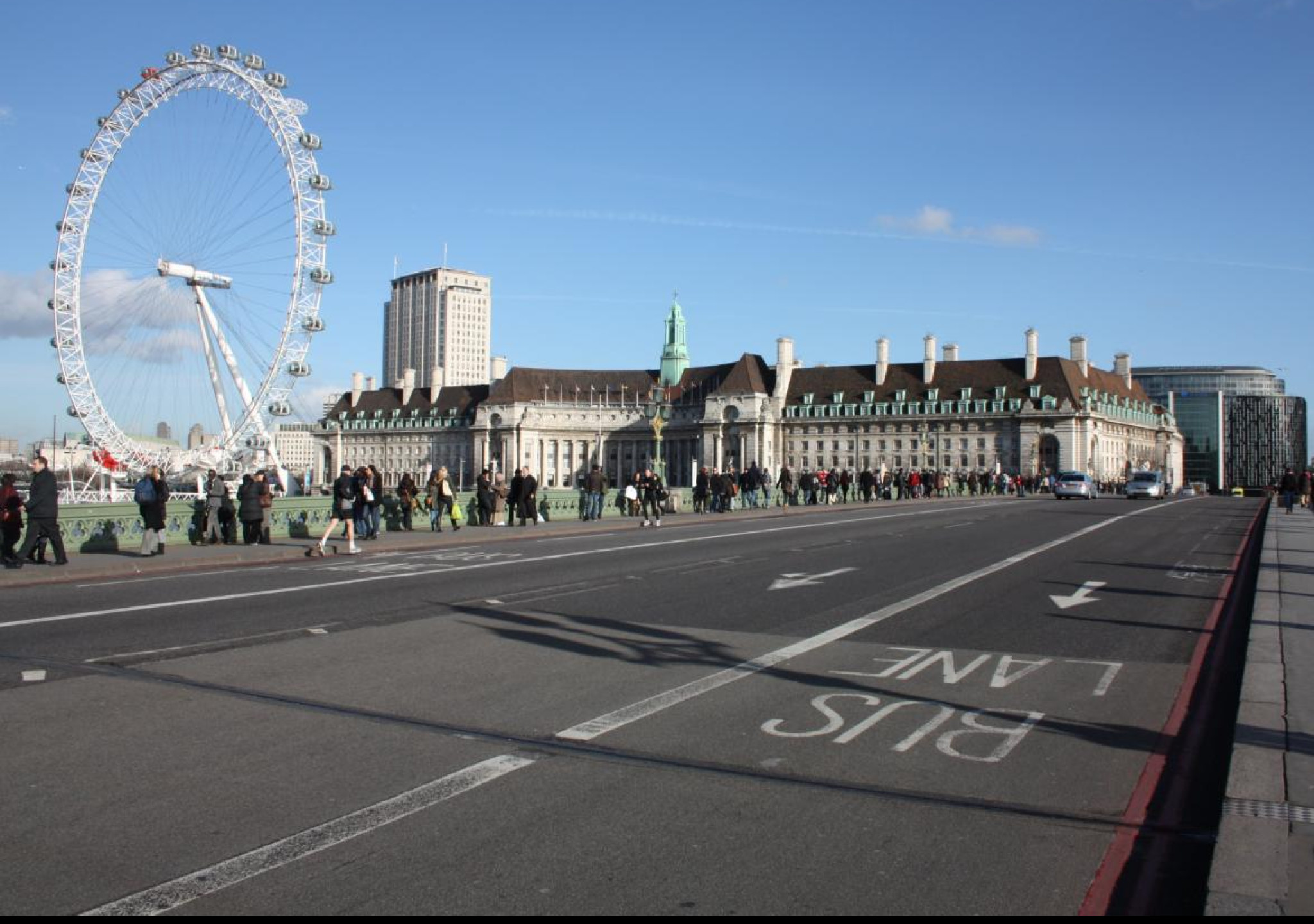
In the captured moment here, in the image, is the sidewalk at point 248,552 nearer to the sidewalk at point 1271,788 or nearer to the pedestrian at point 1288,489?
the sidewalk at point 1271,788

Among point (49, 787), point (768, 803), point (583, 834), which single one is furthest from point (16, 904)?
point (768, 803)

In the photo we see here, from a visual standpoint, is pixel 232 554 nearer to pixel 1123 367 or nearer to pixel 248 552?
pixel 248 552

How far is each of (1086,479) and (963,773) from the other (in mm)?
67846

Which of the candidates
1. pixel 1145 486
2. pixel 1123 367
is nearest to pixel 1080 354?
pixel 1123 367

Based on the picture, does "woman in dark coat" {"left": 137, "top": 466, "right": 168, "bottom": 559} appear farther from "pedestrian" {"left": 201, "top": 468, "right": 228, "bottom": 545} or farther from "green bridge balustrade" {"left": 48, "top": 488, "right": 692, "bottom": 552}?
"pedestrian" {"left": 201, "top": 468, "right": 228, "bottom": 545}

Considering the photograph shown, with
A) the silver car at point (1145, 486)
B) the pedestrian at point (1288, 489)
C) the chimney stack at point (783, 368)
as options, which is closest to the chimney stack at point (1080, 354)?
the chimney stack at point (783, 368)

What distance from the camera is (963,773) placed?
7.08 metres

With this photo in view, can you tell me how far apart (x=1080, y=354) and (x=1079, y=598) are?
141618 millimetres

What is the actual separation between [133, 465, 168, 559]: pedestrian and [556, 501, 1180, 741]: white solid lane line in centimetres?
1511

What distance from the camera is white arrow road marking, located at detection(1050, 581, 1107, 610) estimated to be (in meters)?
15.7

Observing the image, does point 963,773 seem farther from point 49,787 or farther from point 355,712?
point 49,787

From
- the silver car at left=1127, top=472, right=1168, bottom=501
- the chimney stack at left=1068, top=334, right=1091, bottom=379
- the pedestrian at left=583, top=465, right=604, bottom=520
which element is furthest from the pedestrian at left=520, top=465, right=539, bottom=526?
the chimney stack at left=1068, top=334, right=1091, bottom=379

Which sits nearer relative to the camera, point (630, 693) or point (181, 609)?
point (630, 693)

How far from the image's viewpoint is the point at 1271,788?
21.1 ft
